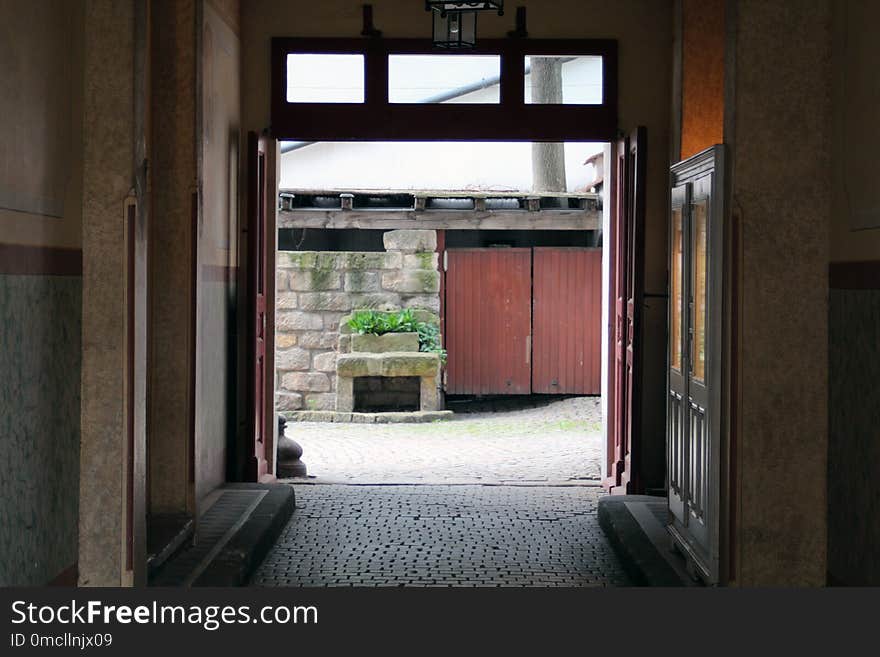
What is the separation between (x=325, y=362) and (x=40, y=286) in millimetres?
10052

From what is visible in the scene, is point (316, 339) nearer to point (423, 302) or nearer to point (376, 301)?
point (376, 301)

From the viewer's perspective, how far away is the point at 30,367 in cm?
432

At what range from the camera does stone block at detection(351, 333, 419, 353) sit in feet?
46.8

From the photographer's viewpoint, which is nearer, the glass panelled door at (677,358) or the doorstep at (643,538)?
the doorstep at (643,538)

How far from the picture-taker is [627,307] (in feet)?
28.2

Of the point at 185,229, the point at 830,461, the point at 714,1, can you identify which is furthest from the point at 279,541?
the point at 714,1

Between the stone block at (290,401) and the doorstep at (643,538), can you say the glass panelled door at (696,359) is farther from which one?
the stone block at (290,401)

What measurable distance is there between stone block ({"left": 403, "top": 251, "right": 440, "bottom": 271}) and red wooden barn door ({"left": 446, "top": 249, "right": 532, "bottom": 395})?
562mm

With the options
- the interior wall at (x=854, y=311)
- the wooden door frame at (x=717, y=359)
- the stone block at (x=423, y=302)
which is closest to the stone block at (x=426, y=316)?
the stone block at (x=423, y=302)

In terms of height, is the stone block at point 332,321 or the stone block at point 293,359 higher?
the stone block at point 332,321

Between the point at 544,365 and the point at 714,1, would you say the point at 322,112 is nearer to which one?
the point at 714,1

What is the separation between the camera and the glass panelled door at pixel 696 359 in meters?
5.10

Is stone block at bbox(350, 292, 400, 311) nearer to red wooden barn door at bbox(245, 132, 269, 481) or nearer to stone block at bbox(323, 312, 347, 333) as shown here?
stone block at bbox(323, 312, 347, 333)

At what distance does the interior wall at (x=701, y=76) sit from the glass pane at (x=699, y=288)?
4.58 feet
